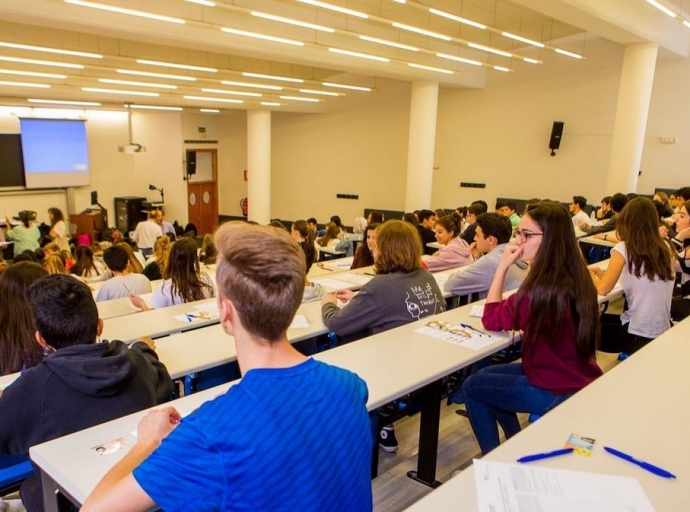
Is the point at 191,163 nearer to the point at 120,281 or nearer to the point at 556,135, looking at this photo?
the point at 556,135

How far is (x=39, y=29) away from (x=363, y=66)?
5398 mm

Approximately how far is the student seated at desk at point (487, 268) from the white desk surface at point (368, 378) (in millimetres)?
694

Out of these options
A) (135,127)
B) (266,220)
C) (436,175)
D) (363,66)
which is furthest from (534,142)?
(135,127)

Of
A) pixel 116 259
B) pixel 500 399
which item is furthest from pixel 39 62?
pixel 500 399

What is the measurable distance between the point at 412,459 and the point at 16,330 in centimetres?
212

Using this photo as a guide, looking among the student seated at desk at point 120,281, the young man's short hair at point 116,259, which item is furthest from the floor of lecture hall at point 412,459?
the young man's short hair at point 116,259

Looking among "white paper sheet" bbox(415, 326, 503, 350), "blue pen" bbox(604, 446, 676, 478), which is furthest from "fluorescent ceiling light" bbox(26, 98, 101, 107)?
"blue pen" bbox(604, 446, 676, 478)

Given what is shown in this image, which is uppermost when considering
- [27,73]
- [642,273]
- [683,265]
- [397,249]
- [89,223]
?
[27,73]

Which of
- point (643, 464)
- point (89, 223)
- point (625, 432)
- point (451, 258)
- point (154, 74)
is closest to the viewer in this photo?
point (643, 464)

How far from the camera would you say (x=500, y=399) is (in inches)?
95.7

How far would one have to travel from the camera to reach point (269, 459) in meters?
1.02

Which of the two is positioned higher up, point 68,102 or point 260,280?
point 68,102

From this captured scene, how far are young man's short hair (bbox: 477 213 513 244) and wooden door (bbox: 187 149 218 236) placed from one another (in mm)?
13508

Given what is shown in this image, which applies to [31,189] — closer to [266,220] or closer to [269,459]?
[266,220]
